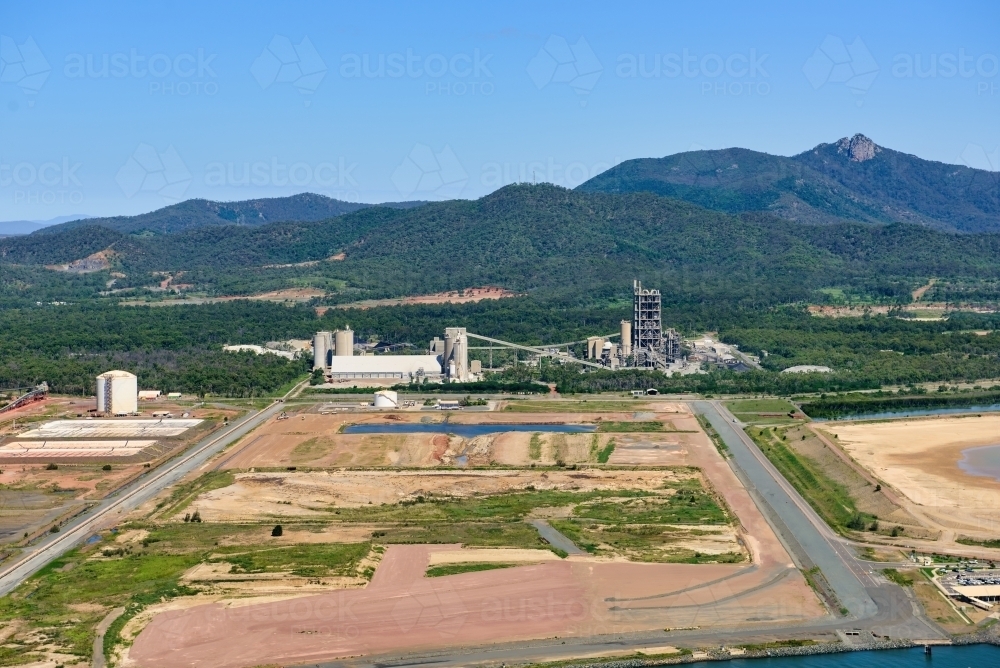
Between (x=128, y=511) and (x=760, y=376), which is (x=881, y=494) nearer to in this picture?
(x=128, y=511)

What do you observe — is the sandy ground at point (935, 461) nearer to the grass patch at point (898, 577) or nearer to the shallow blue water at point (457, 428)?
the grass patch at point (898, 577)

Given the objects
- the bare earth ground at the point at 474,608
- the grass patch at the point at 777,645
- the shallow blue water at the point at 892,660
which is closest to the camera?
the shallow blue water at the point at 892,660

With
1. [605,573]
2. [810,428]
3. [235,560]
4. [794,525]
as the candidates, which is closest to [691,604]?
[605,573]

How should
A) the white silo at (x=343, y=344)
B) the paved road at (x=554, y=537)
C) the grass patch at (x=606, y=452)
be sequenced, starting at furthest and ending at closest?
the white silo at (x=343, y=344)
the grass patch at (x=606, y=452)
the paved road at (x=554, y=537)

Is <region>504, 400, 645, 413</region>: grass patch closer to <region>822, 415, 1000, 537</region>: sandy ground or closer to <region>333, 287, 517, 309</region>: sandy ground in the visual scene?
<region>822, 415, 1000, 537</region>: sandy ground

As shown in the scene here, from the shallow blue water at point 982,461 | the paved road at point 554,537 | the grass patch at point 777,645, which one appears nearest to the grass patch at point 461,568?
the paved road at point 554,537

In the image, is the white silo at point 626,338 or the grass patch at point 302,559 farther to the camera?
the white silo at point 626,338

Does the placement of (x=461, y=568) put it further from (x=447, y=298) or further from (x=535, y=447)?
(x=447, y=298)

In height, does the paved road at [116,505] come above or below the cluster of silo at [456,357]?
below

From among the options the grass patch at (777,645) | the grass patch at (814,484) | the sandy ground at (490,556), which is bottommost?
the grass patch at (777,645)
